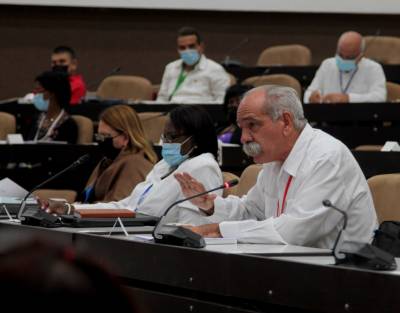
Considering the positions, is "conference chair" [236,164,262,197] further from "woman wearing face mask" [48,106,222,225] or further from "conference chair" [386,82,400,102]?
"conference chair" [386,82,400,102]

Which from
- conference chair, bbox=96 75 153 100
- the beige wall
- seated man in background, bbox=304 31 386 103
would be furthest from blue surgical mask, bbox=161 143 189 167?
the beige wall

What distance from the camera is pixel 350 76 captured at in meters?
10.1

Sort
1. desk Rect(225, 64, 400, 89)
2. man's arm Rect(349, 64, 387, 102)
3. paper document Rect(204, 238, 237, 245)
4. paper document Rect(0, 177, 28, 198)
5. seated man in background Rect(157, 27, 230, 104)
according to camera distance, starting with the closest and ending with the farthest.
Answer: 1. paper document Rect(204, 238, 237, 245)
2. paper document Rect(0, 177, 28, 198)
3. man's arm Rect(349, 64, 387, 102)
4. desk Rect(225, 64, 400, 89)
5. seated man in background Rect(157, 27, 230, 104)

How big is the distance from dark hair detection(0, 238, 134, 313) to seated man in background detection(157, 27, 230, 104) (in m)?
9.62

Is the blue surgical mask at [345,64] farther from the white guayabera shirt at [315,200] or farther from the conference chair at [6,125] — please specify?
the white guayabera shirt at [315,200]

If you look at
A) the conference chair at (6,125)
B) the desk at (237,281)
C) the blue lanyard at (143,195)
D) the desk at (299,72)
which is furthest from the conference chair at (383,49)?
the desk at (237,281)

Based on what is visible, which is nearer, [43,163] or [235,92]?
[235,92]

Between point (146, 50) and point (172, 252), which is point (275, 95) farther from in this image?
point (146, 50)

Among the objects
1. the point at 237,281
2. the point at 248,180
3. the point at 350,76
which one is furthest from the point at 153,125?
the point at 237,281

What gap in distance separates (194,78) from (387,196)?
6611mm

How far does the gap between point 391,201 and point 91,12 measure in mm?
9932

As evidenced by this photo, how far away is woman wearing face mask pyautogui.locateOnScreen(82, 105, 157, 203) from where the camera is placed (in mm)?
6230

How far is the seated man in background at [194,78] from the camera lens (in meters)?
→ 10.7

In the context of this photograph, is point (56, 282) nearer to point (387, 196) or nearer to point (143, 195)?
point (387, 196)
